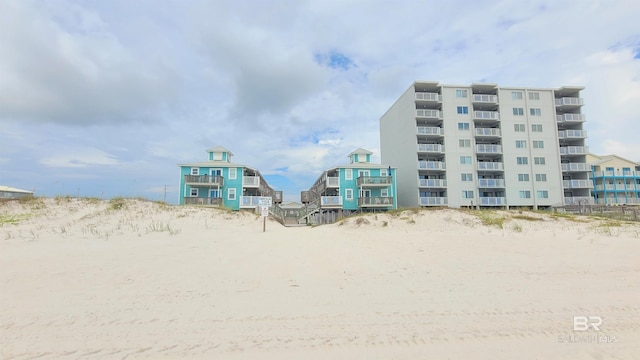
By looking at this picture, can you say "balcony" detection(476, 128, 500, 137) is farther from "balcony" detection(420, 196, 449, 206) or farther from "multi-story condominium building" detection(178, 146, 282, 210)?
"multi-story condominium building" detection(178, 146, 282, 210)

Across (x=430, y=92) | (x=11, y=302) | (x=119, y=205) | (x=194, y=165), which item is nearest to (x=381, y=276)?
(x=11, y=302)

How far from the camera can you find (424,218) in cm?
1939

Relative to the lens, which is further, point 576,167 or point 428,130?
point 576,167

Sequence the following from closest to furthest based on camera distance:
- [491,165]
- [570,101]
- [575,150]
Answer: [491,165] → [575,150] → [570,101]

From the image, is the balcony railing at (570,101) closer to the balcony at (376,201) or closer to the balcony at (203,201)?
the balcony at (376,201)

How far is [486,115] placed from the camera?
4572 cm

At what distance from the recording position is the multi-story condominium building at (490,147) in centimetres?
4369

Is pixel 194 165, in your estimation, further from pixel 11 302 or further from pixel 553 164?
pixel 553 164

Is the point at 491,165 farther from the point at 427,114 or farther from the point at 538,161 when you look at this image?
the point at 427,114

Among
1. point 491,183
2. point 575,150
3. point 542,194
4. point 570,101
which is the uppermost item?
point 570,101

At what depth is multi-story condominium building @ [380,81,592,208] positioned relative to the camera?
43.7 metres

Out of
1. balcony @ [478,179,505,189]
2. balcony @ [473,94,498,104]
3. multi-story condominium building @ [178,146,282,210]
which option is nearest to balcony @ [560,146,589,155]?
balcony @ [478,179,505,189]

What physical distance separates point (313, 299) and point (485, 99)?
50.5 meters

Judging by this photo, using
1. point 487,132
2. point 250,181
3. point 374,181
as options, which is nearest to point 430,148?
point 487,132
